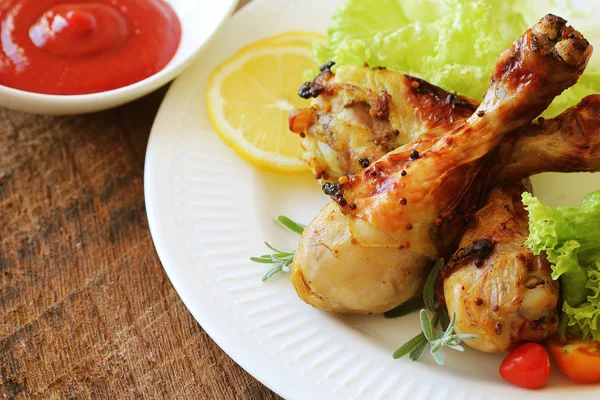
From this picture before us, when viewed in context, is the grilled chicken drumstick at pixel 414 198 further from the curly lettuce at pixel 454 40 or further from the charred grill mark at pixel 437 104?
the curly lettuce at pixel 454 40

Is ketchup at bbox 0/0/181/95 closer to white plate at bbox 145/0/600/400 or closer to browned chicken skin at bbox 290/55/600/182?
white plate at bbox 145/0/600/400

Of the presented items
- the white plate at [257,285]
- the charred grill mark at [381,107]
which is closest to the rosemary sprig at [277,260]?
the white plate at [257,285]

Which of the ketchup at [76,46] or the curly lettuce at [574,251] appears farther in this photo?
the ketchup at [76,46]

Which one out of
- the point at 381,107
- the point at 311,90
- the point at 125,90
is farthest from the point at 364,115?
the point at 125,90

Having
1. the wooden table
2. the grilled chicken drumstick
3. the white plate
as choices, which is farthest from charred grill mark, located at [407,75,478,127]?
the wooden table

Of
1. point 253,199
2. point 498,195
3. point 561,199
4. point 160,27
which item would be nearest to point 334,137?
point 253,199

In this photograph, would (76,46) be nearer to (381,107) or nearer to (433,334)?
(381,107)

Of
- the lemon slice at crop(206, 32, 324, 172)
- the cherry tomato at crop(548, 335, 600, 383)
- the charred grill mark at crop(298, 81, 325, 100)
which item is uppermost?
the charred grill mark at crop(298, 81, 325, 100)
